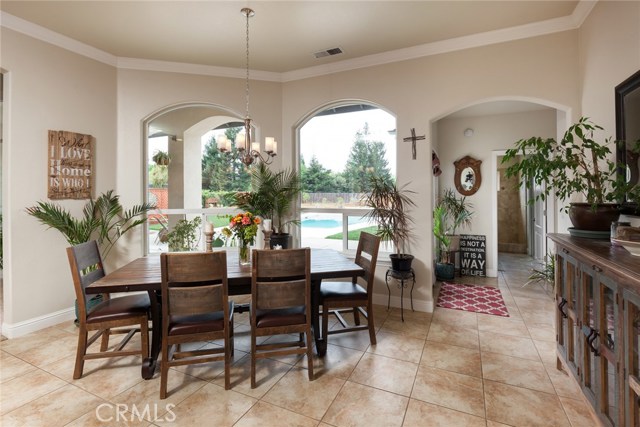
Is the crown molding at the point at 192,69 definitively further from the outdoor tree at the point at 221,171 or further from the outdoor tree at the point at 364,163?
the outdoor tree at the point at 364,163

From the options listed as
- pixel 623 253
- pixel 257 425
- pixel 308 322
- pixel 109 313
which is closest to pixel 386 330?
pixel 308 322

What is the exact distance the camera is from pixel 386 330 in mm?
3121

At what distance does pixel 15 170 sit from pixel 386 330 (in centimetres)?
404

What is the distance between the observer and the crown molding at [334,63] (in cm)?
302

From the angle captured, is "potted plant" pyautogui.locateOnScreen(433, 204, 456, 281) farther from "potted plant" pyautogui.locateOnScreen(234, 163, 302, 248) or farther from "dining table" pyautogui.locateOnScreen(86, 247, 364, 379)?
"dining table" pyautogui.locateOnScreen(86, 247, 364, 379)

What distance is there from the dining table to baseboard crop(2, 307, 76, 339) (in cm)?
148

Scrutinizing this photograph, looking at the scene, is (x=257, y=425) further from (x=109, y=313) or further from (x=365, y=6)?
(x=365, y=6)

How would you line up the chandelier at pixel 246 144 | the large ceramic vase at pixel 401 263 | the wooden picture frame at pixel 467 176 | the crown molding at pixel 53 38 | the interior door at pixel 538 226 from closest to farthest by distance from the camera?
the chandelier at pixel 246 144, the crown molding at pixel 53 38, the large ceramic vase at pixel 401 263, the wooden picture frame at pixel 467 176, the interior door at pixel 538 226

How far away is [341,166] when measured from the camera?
4.34 m

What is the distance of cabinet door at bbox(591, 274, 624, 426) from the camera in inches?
54.5

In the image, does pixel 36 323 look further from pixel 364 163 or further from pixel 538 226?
pixel 538 226

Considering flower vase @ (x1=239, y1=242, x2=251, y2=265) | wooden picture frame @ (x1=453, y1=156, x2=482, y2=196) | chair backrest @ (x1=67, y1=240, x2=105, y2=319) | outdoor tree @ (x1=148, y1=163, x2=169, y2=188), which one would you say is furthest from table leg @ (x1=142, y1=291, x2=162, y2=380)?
wooden picture frame @ (x1=453, y1=156, x2=482, y2=196)

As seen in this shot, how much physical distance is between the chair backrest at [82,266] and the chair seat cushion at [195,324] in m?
0.66

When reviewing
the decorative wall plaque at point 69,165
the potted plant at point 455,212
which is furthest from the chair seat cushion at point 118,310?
the potted plant at point 455,212
